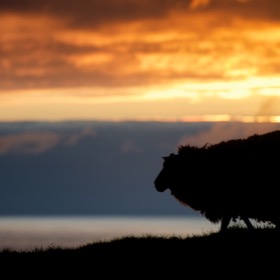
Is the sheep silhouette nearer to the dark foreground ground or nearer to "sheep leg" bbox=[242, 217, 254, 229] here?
"sheep leg" bbox=[242, 217, 254, 229]

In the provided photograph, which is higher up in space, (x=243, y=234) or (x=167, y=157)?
(x=167, y=157)

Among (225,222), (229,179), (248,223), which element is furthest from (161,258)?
(229,179)

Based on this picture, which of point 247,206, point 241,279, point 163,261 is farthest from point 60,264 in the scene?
point 247,206

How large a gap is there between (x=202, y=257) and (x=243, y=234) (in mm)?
3587

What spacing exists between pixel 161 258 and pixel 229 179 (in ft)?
22.3

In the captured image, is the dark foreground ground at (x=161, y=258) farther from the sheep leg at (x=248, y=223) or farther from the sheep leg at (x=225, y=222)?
the sheep leg at (x=225, y=222)

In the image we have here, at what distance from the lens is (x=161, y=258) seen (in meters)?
22.4

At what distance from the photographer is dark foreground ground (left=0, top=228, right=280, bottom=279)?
68.8ft

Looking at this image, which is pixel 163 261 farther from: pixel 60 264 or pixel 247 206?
pixel 247 206

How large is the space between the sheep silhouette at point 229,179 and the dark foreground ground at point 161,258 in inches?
85.0

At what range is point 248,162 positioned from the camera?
2819 centimetres

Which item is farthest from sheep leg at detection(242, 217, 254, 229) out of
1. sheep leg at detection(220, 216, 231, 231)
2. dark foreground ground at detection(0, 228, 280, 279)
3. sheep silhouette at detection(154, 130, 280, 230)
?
sheep leg at detection(220, 216, 231, 231)

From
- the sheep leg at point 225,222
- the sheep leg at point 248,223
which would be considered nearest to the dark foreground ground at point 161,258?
the sheep leg at point 248,223

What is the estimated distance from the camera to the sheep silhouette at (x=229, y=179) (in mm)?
27625
